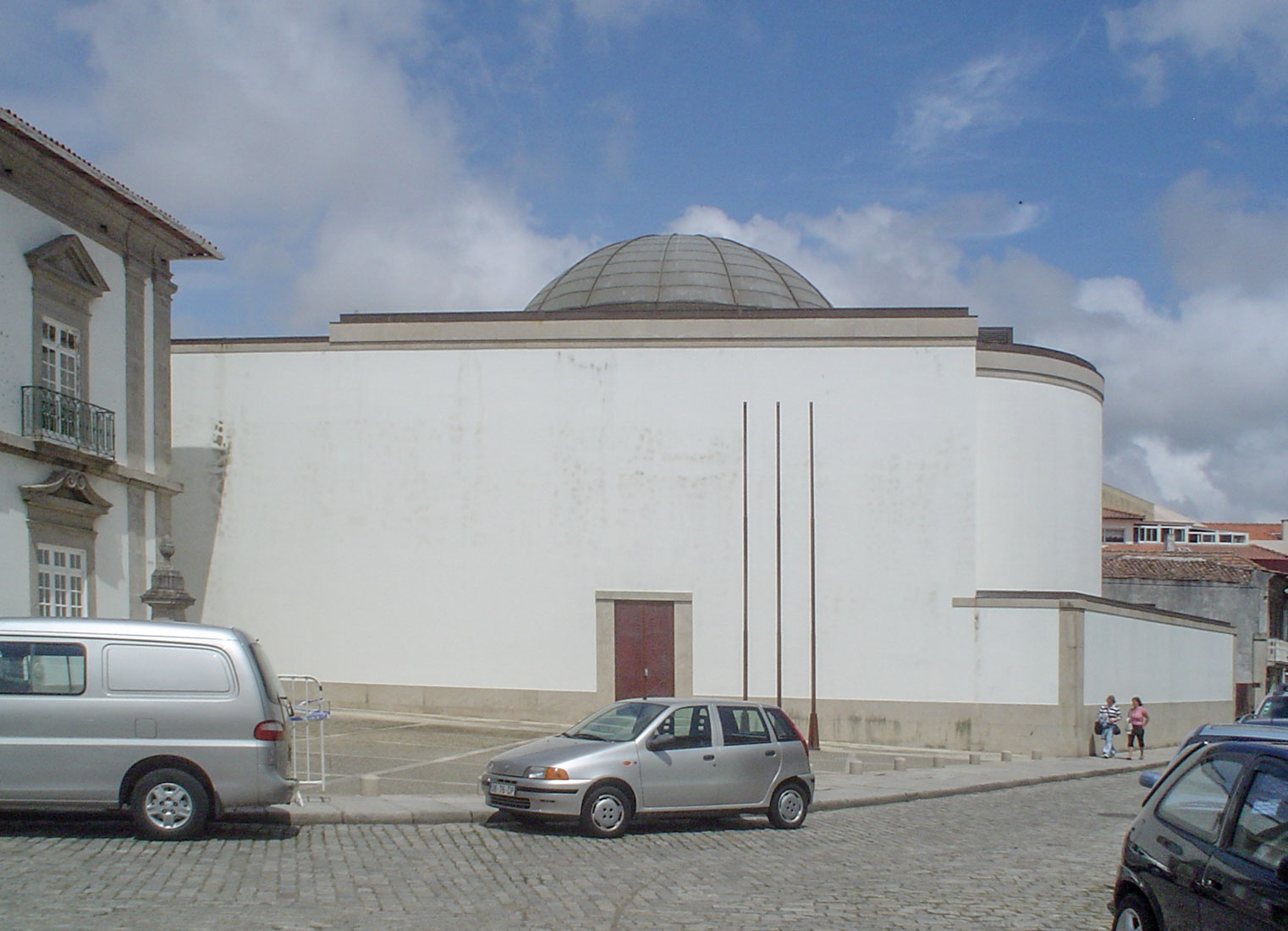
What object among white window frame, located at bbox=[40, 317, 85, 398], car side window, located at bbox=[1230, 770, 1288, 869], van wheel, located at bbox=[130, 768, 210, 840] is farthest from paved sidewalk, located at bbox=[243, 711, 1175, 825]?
car side window, located at bbox=[1230, 770, 1288, 869]

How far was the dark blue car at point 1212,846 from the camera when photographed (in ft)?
18.8

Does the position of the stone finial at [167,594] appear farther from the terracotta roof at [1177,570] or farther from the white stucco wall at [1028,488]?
the terracotta roof at [1177,570]

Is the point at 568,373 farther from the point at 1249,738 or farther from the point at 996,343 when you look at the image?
the point at 1249,738

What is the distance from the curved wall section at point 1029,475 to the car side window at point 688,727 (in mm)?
15682

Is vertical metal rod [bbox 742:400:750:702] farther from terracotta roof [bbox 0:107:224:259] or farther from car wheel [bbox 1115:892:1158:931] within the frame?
car wheel [bbox 1115:892:1158:931]

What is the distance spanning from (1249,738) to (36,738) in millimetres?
9354

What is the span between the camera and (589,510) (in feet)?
88.7

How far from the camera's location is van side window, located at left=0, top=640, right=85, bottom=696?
1131cm

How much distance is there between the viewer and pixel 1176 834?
22.1ft

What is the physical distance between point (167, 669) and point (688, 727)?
5.26 meters

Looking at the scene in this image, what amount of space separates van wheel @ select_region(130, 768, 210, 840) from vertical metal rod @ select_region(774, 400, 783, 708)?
1602 cm

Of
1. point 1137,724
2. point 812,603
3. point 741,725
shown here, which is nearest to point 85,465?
point 741,725

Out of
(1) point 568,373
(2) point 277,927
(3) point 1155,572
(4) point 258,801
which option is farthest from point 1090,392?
(2) point 277,927

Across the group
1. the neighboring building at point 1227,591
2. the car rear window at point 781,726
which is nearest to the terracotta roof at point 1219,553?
the neighboring building at point 1227,591
